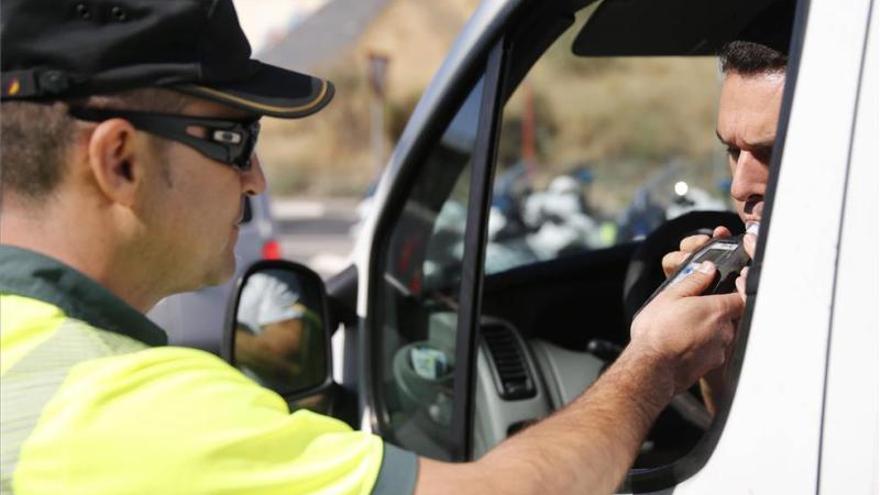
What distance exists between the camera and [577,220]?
22.7 feet

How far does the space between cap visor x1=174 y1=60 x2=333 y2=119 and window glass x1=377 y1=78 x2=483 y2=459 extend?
2.38ft

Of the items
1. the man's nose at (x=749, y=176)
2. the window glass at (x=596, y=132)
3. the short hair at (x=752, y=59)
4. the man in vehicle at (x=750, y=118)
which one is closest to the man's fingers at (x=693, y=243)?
the man in vehicle at (x=750, y=118)

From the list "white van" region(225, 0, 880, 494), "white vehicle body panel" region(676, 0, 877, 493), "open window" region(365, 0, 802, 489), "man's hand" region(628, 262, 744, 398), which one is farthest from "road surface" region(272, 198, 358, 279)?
"white vehicle body panel" region(676, 0, 877, 493)

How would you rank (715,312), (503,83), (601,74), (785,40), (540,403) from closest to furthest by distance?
(715,312) < (785,40) < (503,83) < (540,403) < (601,74)

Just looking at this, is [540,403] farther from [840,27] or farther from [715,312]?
[840,27]

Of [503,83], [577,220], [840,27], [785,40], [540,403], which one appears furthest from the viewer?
[577,220]

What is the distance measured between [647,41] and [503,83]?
70 cm

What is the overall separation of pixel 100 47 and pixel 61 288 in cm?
31

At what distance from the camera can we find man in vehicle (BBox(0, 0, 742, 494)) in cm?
133

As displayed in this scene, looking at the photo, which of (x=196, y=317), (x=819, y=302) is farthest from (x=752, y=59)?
(x=196, y=317)

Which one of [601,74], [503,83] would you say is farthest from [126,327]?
[601,74]

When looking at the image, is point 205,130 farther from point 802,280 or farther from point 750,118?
point 750,118

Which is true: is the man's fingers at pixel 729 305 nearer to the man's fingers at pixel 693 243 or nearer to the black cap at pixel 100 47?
the man's fingers at pixel 693 243

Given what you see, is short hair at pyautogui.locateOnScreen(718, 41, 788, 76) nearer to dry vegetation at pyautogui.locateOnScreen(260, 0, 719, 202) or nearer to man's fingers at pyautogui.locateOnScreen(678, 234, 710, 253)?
man's fingers at pyautogui.locateOnScreen(678, 234, 710, 253)
